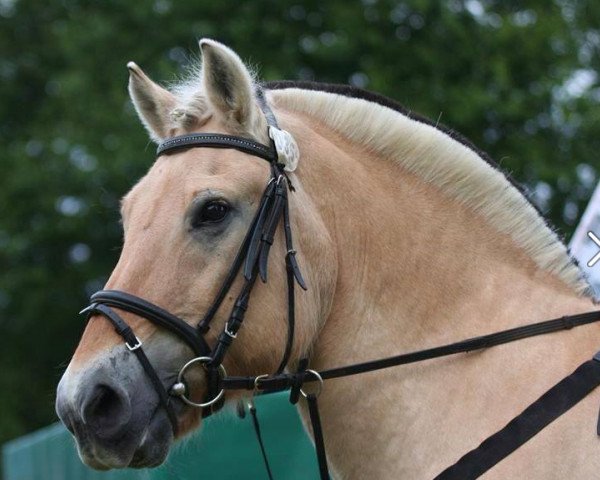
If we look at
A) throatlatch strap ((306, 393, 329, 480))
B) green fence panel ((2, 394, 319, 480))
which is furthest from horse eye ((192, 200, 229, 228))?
green fence panel ((2, 394, 319, 480))

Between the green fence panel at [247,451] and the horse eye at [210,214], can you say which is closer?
the horse eye at [210,214]

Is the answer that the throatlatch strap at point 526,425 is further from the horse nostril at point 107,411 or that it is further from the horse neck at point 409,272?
the horse nostril at point 107,411

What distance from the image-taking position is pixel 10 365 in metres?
22.8

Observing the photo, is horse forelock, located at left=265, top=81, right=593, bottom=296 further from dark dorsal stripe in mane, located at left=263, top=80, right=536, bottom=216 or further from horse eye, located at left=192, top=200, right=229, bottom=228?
horse eye, located at left=192, top=200, right=229, bottom=228

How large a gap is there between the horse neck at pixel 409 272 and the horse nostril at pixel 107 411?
881 millimetres

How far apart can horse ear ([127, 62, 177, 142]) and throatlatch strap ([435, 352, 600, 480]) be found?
6.22 feet

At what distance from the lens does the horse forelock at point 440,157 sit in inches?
168

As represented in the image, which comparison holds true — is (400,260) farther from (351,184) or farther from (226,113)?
(226,113)

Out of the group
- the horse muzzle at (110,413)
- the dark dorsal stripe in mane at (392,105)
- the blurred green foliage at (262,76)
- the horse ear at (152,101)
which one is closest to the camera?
the horse muzzle at (110,413)

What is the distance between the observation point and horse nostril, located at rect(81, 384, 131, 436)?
3682 millimetres

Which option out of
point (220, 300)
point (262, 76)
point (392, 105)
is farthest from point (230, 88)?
point (262, 76)

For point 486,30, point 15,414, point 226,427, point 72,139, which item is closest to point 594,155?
point 486,30

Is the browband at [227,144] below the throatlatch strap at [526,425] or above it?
above

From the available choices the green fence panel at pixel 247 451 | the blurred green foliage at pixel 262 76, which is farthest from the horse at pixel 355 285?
the blurred green foliage at pixel 262 76
